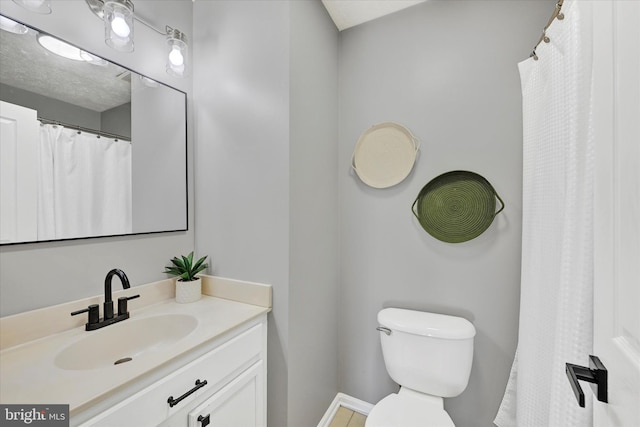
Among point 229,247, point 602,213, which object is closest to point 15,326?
point 229,247

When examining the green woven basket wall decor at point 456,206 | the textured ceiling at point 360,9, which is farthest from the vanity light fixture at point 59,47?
the green woven basket wall decor at point 456,206

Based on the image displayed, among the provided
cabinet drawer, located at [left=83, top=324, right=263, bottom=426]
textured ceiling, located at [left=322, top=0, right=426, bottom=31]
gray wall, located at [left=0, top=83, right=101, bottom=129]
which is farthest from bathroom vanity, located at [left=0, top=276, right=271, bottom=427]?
textured ceiling, located at [left=322, top=0, right=426, bottom=31]

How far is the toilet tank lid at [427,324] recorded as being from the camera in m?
1.25

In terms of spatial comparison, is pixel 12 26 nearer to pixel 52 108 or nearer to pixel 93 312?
pixel 52 108

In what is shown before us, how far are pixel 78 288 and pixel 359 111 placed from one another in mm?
1717

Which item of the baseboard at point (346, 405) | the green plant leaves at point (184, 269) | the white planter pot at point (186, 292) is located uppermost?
the green plant leaves at point (184, 269)

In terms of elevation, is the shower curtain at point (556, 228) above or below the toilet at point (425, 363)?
above

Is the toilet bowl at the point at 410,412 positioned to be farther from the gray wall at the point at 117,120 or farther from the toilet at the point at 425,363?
the gray wall at the point at 117,120

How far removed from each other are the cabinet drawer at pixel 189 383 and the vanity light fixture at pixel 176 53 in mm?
1327

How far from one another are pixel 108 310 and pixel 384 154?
1.57 m

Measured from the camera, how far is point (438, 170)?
148 cm

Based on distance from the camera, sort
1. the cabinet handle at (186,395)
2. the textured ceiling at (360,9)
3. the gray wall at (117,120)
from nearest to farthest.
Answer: the cabinet handle at (186,395) → the gray wall at (117,120) → the textured ceiling at (360,9)

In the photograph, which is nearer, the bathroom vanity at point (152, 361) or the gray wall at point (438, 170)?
the bathroom vanity at point (152, 361)

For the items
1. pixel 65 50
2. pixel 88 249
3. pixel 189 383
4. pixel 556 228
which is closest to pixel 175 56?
pixel 65 50
